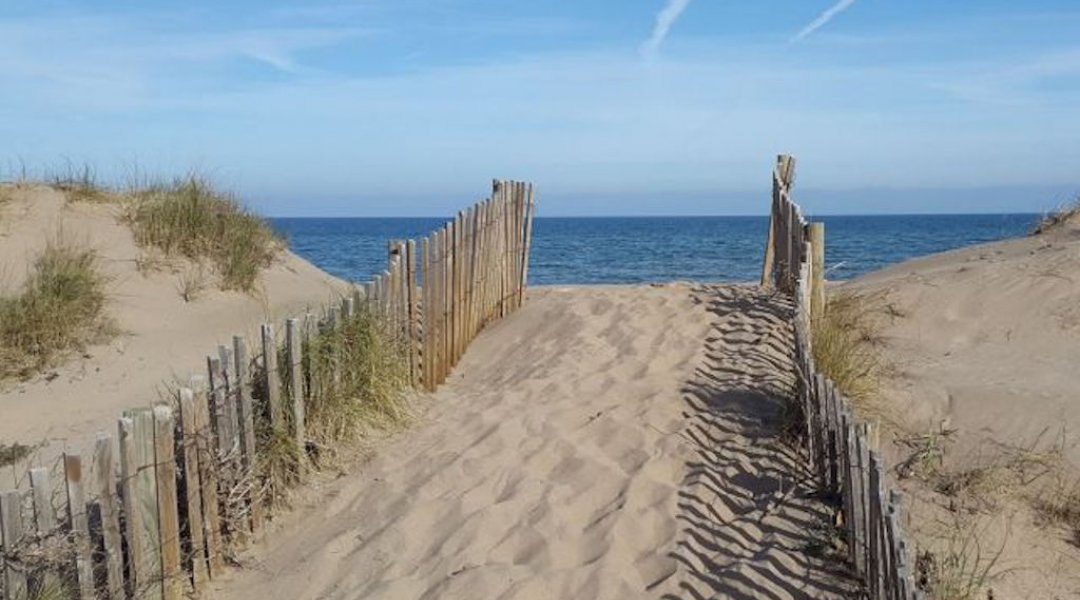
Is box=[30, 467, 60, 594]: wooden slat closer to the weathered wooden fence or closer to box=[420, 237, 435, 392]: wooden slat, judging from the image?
the weathered wooden fence

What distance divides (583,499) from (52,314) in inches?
218

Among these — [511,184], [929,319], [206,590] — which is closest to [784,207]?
[929,319]

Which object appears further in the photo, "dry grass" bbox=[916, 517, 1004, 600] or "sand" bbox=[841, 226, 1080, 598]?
"sand" bbox=[841, 226, 1080, 598]

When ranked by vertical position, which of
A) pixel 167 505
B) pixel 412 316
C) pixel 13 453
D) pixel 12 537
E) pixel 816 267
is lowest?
pixel 13 453

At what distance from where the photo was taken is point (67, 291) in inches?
368

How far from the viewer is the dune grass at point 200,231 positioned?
1107 centimetres

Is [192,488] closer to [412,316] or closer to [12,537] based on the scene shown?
[12,537]

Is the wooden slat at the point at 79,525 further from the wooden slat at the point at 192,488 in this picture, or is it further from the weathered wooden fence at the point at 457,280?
the weathered wooden fence at the point at 457,280

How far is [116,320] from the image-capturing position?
31.5 feet

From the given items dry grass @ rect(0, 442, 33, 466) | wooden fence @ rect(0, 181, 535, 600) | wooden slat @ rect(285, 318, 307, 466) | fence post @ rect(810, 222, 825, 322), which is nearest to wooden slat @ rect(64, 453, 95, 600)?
wooden fence @ rect(0, 181, 535, 600)

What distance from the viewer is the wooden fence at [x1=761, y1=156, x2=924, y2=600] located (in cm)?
409

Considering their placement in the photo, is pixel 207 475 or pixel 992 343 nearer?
pixel 207 475

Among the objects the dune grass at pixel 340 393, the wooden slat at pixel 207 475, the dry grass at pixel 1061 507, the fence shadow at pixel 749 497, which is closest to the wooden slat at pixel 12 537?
the wooden slat at pixel 207 475

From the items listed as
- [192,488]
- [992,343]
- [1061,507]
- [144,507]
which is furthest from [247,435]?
[992,343]
